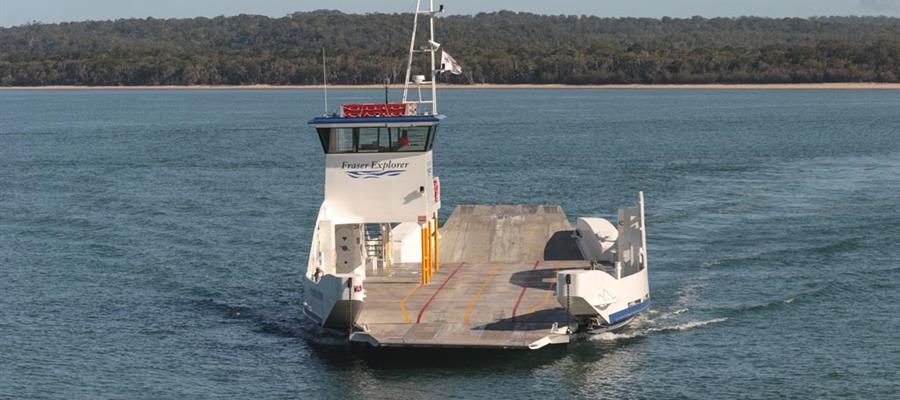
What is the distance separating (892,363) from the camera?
32.8 metres

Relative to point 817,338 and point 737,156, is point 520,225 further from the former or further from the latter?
point 737,156

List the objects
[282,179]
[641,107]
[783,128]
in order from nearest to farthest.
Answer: [282,179] < [783,128] < [641,107]

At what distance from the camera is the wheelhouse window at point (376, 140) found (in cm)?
3722

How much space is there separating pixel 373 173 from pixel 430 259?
282 cm

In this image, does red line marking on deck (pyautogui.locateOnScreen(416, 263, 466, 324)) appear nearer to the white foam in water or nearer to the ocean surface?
the ocean surface

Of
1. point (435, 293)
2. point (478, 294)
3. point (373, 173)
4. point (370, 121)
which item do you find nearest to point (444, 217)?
point (373, 173)

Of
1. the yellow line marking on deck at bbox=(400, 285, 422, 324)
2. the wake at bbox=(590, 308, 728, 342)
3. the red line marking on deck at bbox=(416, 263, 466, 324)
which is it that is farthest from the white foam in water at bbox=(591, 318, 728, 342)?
the yellow line marking on deck at bbox=(400, 285, 422, 324)

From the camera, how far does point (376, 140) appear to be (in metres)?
37.3

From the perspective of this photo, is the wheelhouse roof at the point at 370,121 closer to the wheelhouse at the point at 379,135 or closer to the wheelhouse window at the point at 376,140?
the wheelhouse at the point at 379,135

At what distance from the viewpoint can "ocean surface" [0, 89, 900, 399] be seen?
31641 millimetres

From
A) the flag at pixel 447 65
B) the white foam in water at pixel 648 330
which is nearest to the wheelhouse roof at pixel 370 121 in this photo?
the flag at pixel 447 65

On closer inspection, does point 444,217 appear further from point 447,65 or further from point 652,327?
point 652,327

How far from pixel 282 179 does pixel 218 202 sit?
1174cm

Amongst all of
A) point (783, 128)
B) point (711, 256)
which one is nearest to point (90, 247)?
point (711, 256)
